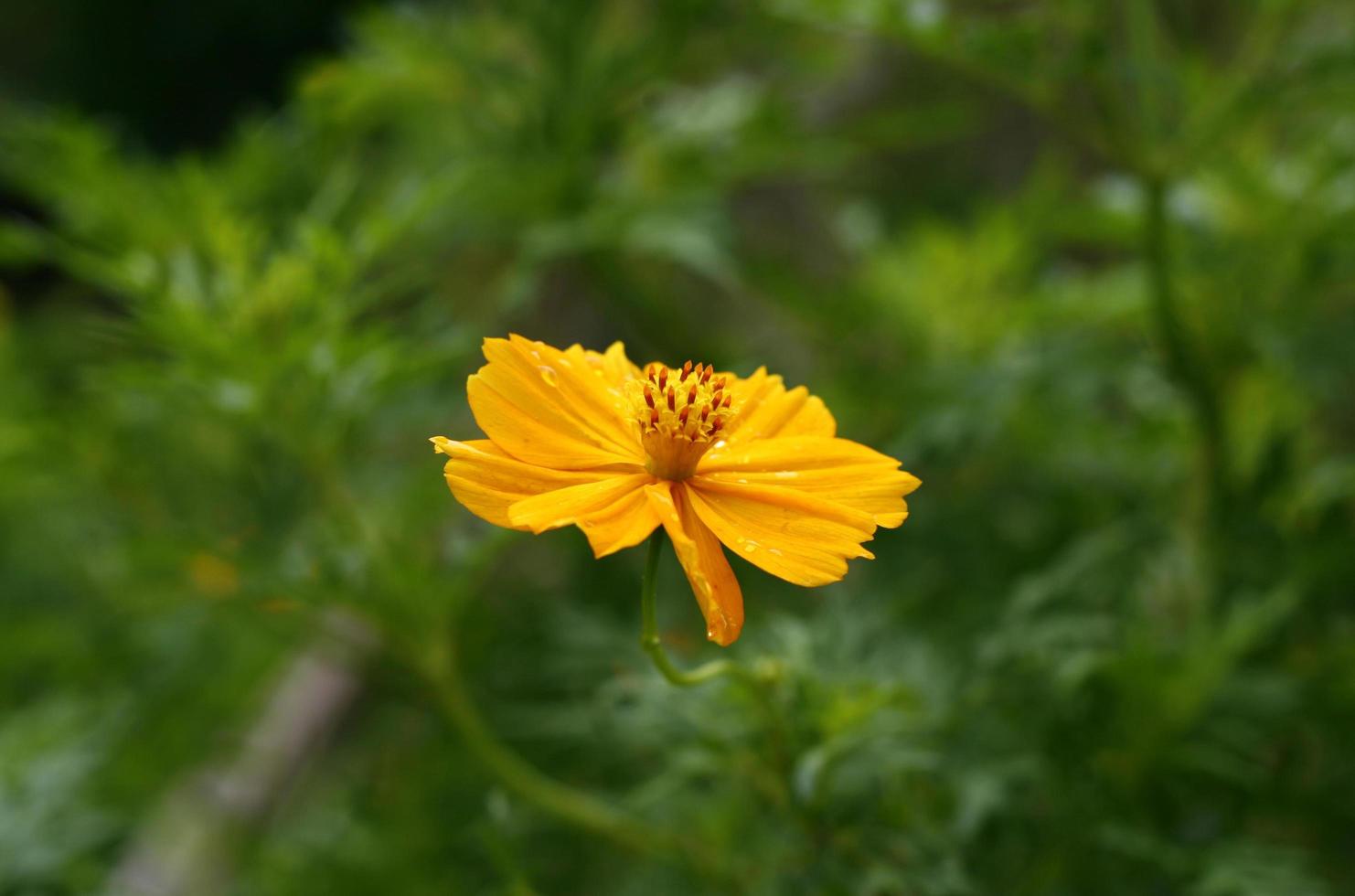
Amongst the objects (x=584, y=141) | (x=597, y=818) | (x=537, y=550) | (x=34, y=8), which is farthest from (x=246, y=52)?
(x=597, y=818)

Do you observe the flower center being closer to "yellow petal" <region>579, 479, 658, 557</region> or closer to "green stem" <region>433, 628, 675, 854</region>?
"yellow petal" <region>579, 479, 658, 557</region>

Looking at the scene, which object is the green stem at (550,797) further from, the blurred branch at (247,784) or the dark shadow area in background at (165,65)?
the dark shadow area in background at (165,65)

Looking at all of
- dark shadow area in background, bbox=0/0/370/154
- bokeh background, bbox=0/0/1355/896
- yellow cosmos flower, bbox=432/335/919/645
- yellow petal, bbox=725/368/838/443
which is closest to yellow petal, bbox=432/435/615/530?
yellow cosmos flower, bbox=432/335/919/645

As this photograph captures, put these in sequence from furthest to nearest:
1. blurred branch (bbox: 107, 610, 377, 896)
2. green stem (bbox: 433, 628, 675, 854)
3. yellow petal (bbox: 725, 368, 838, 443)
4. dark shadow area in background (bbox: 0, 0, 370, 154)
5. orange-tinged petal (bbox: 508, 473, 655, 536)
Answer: dark shadow area in background (bbox: 0, 0, 370, 154)
blurred branch (bbox: 107, 610, 377, 896)
green stem (bbox: 433, 628, 675, 854)
yellow petal (bbox: 725, 368, 838, 443)
orange-tinged petal (bbox: 508, 473, 655, 536)

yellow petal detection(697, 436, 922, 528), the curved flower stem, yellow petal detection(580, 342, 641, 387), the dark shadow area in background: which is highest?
the dark shadow area in background

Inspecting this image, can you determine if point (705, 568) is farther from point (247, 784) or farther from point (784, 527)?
point (247, 784)

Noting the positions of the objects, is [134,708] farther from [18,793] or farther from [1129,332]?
[1129,332]

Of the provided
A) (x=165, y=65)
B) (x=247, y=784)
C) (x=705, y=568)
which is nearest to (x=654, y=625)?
(x=705, y=568)

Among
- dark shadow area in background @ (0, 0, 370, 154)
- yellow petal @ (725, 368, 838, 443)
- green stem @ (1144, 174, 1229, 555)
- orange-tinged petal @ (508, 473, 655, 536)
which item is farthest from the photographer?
dark shadow area in background @ (0, 0, 370, 154)
